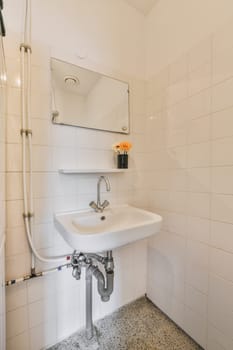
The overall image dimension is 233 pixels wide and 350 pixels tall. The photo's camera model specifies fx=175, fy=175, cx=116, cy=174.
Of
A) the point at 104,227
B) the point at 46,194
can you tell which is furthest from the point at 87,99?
the point at 104,227

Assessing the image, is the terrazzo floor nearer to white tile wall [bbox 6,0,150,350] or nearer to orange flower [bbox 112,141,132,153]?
white tile wall [bbox 6,0,150,350]

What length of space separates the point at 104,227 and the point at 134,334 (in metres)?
0.79

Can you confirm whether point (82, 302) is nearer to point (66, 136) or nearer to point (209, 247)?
point (209, 247)

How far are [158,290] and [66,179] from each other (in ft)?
3.87

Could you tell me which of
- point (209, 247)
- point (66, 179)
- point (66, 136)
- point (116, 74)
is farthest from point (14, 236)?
point (116, 74)

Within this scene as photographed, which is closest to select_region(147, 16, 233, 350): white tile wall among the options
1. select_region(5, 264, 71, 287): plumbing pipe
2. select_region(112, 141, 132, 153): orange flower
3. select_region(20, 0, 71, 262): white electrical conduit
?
select_region(112, 141, 132, 153): orange flower

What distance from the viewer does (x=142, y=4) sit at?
1427 millimetres

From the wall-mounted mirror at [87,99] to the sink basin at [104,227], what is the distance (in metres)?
0.62

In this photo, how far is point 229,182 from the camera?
95 centimetres

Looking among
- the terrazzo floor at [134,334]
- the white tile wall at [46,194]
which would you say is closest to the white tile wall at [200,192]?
the terrazzo floor at [134,334]

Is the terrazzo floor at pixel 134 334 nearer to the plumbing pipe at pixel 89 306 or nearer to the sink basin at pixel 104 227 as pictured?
the plumbing pipe at pixel 89 306

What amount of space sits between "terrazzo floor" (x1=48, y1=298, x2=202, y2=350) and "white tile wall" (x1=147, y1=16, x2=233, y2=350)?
7 cm

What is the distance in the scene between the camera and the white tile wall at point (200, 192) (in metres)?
0.97

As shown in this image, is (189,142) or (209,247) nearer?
(209,247)
